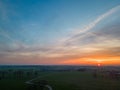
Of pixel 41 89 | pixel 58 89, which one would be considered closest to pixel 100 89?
pixel 58 89

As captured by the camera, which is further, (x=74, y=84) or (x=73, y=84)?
(x=73, y=84)

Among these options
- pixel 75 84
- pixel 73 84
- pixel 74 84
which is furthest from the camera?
pixel 73 84

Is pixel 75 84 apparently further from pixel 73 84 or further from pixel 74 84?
pixel 73 84

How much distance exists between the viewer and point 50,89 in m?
69.2

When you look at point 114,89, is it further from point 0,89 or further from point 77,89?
point 0,89

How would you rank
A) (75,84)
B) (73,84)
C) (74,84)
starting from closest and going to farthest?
(75,84)
(74,84)
(73,84)

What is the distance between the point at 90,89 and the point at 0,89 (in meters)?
33.8

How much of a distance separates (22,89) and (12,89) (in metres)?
3.95

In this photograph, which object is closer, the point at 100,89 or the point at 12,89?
the point at 100,89

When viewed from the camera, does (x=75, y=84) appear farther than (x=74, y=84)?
No

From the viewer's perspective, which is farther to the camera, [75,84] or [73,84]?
[73,84]

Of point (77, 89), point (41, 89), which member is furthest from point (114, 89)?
point (41, 89)

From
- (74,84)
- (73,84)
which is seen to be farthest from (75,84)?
(73,84)

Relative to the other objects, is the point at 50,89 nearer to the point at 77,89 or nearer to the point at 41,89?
the point at 41,89
